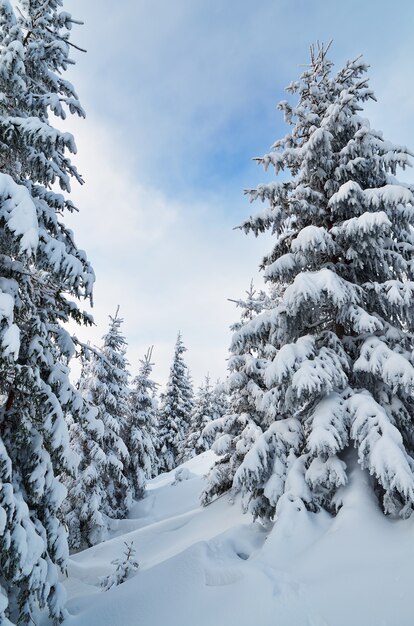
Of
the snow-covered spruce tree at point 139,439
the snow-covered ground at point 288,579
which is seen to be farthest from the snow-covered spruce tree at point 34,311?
the snow-covered spruce tree at point 139,439

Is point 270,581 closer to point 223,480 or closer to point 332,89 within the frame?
point 223,480

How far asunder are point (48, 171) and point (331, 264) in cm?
615

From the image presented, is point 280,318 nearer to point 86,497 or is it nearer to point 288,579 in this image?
point 288,579

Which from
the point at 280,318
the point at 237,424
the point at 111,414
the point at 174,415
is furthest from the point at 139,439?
the point at 280,318

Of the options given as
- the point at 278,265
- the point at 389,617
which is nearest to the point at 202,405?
the point at 278,265

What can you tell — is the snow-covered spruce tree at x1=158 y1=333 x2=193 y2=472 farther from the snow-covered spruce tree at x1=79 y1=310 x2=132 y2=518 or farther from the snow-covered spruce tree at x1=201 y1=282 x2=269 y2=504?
the snow-covered spruce tree at x1=201 y1=282 x2=269 y2=504

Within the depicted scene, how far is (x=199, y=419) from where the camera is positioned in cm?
3706

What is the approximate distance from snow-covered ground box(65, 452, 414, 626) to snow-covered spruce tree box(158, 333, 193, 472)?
28.3 meters

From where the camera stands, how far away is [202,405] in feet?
121

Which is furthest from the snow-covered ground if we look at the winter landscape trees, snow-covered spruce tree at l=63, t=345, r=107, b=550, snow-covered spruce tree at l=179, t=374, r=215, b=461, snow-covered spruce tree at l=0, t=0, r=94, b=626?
snow-covered spruce tree at l=179, t=374, r=215, b=461

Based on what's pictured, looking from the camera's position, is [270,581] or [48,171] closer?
[270,581]

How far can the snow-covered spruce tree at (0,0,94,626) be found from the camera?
5371mm

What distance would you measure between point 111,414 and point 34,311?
1477 cm

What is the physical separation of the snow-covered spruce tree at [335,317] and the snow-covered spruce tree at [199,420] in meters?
27.5
